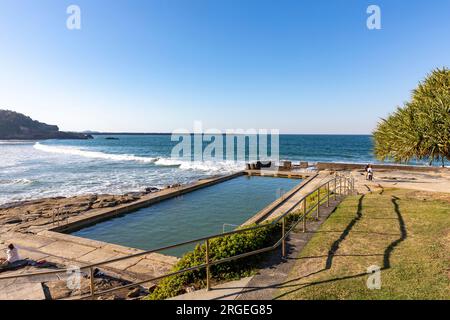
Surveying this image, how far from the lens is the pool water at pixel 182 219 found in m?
12.0

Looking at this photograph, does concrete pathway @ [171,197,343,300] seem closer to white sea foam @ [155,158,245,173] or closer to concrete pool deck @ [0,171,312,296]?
concrete pool deck @ [0,171,312,296]

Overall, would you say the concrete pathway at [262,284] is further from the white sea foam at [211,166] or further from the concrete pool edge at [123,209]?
the white sea foam at [211,166]

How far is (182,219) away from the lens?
14547 mm

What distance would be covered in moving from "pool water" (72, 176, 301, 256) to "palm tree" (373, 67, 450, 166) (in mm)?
7398

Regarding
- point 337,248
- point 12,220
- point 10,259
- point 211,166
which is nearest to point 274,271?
point 337,248

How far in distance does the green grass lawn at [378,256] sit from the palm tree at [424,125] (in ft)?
7.37

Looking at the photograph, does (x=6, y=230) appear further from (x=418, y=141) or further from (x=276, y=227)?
(x=418, y=141)

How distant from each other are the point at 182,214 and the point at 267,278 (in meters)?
10.7

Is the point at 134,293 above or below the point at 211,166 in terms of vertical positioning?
below

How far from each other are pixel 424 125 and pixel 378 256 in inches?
228

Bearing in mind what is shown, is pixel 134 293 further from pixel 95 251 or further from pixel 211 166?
pixel 211 166

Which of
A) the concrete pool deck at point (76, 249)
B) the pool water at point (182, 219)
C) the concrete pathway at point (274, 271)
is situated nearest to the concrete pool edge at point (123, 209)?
the concrete pool deck at point (76, 249)

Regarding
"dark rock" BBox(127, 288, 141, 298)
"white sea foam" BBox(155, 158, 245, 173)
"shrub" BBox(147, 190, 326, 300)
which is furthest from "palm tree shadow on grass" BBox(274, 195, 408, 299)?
"white sea foam" BBox(155, 158, 245, 173)

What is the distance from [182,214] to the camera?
15.5 metres
